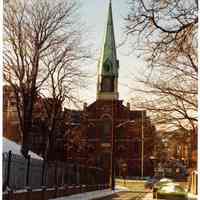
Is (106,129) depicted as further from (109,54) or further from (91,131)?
(109,54)

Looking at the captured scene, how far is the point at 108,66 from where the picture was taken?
8.23 meters

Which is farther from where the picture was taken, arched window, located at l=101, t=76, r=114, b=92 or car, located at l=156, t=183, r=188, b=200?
car, located at l=156, t=183, r=188, b=200

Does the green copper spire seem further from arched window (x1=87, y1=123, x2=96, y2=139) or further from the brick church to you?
arched window (x1=87, y1=123, x2=96, y2=139)

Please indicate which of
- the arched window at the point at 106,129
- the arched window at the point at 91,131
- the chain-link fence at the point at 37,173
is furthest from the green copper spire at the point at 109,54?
the arched window at the point at 91,131

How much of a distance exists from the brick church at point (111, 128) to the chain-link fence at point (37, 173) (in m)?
1.08

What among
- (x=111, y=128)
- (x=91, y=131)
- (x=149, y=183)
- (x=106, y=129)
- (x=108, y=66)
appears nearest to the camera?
(x=108, y=66)

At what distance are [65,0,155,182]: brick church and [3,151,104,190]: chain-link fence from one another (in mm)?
1084

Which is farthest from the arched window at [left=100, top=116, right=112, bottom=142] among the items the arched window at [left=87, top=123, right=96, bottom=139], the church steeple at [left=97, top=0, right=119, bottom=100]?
the church steeple at [left=97, top=0, right=119, bottom=100]

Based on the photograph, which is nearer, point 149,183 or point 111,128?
point 149,183

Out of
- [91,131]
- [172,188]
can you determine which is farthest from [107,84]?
[91,131]

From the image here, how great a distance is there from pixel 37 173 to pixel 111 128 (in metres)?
4.87

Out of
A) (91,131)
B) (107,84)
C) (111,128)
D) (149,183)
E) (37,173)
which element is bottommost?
(149,183)

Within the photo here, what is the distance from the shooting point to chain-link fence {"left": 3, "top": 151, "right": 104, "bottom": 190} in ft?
31.7

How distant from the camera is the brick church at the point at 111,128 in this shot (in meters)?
8.12
